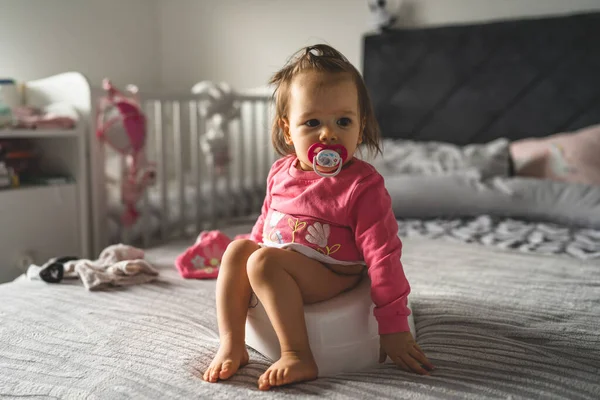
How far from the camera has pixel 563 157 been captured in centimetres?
231

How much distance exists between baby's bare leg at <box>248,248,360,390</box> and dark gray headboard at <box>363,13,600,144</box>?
1.97 metres

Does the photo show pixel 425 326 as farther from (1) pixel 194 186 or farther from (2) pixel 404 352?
(1) pixel 194 186

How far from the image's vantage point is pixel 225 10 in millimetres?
3498

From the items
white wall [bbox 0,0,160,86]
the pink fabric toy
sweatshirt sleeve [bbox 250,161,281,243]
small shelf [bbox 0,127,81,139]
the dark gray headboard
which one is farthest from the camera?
white wall [bbox 0,0,160,86]

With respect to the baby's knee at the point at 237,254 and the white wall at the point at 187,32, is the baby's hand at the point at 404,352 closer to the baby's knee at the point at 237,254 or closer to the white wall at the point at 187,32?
the baby's knee at the point at 237,254

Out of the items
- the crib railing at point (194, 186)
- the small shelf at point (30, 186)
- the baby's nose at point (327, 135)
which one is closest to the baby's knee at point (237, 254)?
the baby's nose at point (327, 135)

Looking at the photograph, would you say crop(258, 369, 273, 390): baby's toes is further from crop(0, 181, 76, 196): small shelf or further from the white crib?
crop(0, 181, 76, 196): small shelf

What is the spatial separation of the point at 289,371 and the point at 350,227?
293 mm

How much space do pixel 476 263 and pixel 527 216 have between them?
0.54 m

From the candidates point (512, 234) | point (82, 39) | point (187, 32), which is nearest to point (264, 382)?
point (512, 234)

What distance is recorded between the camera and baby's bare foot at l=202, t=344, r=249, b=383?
0.97 meters

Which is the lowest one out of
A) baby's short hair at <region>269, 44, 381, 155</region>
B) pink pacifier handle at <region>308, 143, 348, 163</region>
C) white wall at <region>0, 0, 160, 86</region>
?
pink pacifier handle at <region>308, 143, 348, 163</region>

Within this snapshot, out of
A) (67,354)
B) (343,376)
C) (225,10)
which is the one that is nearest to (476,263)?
(343,376)

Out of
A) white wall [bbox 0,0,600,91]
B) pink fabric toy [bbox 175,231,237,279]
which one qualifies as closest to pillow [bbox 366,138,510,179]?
white wall [bbox 0,0,600,91]
